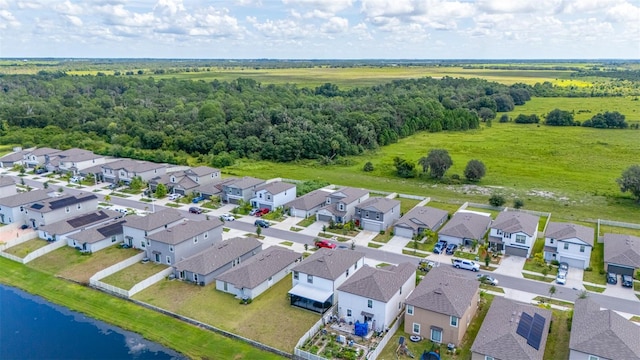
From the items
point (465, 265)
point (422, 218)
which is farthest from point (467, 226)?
point (465, 265)

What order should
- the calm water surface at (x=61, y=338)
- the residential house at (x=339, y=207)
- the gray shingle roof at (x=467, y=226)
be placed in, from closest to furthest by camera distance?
the calm water surface at (x=61, y=338)
the gray shingle roof at (x=467, y=226)
the residential house at (x=339, y=207)

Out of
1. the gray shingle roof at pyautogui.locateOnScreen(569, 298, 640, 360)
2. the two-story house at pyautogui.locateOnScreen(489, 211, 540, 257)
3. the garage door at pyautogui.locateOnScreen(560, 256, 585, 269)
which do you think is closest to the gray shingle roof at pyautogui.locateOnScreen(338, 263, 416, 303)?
the gray shingle roof at pyautogui.locateOnScreen(569, 298, 640, 360)

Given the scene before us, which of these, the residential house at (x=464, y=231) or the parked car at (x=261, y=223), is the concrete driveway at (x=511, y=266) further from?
the parked car at (x=261, y=223)

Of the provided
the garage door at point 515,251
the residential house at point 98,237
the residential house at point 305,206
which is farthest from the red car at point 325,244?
the residential house at point 98,237

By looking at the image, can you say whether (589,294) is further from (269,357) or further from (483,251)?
(269,357)

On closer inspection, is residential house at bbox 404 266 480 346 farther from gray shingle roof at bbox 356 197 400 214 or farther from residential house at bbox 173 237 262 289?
gray shingle roof at bbox 356 197 400 214

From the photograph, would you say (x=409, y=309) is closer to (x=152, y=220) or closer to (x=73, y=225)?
(x=152, y=220)

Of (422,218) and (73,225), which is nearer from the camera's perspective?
(73,225)
